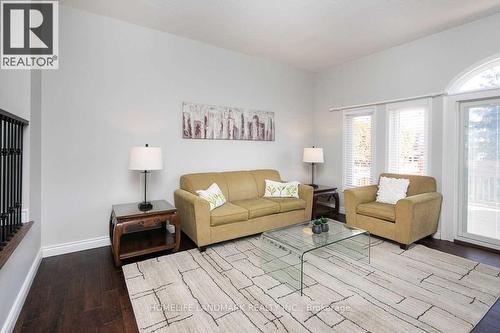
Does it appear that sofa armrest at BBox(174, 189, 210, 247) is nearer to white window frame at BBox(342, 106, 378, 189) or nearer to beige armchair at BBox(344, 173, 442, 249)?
beige armchair at BBox(344, 173, 442, 249)

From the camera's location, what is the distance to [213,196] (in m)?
3.31

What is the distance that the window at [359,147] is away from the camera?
439cm

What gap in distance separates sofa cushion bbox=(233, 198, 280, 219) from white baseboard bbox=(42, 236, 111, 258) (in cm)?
178

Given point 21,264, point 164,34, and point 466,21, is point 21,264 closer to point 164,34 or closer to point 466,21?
point 164,34

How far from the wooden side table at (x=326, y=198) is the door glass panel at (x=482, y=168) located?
1829mm

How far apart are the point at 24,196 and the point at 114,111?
4.48 feet

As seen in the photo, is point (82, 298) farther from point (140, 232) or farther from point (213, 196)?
point (213, 196)

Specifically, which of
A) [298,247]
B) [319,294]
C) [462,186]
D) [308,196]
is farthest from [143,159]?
[462,186]

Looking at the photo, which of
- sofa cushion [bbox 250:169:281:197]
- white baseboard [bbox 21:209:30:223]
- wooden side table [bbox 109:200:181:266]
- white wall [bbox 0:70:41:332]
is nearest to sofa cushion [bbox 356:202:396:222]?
sofa cushion [bbox 250:169:281:197]

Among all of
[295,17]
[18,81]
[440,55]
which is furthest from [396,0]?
[18,81]

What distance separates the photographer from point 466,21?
3164 mm

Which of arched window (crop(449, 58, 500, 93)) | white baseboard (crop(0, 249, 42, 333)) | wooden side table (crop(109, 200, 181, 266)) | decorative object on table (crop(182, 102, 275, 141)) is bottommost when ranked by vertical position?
white baseboard (crop(0, 249, 42, 333))

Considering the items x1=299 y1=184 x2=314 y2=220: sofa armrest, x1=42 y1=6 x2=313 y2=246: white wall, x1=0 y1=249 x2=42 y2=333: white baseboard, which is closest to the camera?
x1=0 y1=249 x2=42 y2=333: white baseboard

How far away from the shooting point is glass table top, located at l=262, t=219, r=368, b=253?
2393mm
